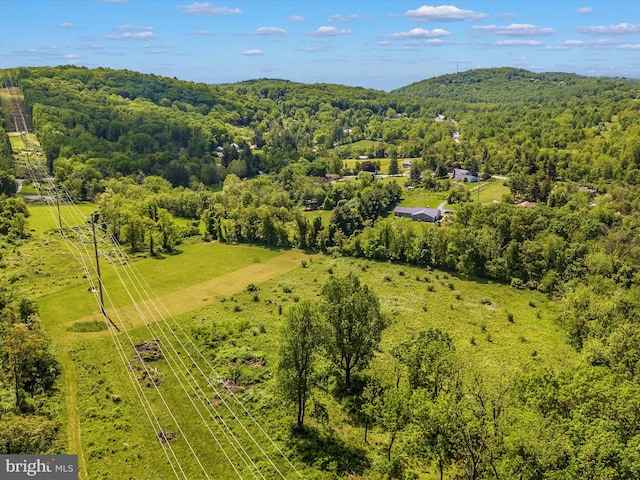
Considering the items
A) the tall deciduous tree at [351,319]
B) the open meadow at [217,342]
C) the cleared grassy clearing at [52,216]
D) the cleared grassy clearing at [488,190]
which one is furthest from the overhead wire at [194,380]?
the cleared grassy clearing at [488,190]

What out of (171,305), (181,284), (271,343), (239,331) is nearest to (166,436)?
(271,343)

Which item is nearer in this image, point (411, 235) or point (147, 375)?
point (147, 375)

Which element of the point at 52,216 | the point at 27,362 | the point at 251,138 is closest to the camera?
the point at 27,362

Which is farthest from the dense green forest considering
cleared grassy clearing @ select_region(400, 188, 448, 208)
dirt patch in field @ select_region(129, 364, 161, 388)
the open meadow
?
dirt patch in field @ select_region(129, 364, 161, 388)

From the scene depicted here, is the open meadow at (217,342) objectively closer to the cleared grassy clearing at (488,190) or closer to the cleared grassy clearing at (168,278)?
the cleared grassy clearing at (168,278)

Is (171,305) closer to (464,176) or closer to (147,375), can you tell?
(147,375)

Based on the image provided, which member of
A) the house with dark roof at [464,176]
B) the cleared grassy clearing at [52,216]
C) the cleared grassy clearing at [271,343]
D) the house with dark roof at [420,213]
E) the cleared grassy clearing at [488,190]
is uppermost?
the house with dark roof at [464,176]

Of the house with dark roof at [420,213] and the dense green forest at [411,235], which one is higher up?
the dense green forest at [411,235]
